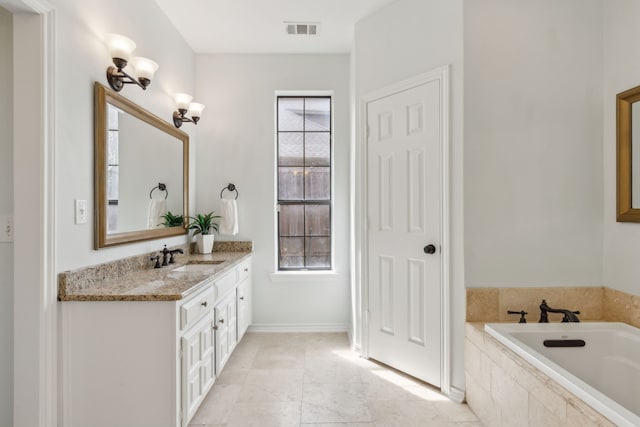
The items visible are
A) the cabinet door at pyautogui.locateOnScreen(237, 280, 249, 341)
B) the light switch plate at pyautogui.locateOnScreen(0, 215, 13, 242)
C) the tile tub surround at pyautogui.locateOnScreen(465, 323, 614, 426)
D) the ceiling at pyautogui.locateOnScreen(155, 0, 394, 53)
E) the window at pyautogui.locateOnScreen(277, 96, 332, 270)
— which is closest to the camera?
the tile tub surround at pyautogui.locateOnScreen(465, 323, 614, 426)

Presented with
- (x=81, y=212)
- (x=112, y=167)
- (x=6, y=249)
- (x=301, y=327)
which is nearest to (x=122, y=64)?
(x=112, y=167)

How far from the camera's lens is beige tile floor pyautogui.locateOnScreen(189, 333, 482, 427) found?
6.31 ft

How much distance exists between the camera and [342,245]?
3.31 m

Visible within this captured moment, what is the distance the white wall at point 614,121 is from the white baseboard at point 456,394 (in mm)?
1123

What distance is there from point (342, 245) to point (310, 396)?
1.47 meters

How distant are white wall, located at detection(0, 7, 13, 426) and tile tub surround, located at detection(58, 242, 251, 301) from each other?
0.93ft

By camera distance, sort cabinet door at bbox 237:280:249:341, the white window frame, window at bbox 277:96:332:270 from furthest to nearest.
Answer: window at bbox 277:96:332:270 < the white window frame < cabinet door at bbox 237:280:249:341

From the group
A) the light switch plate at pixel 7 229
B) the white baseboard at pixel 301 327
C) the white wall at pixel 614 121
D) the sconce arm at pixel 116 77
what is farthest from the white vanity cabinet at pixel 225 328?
the white wall at pixel 614 121

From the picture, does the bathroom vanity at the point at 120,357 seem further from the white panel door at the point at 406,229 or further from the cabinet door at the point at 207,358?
the white panel door at the point at 406,229

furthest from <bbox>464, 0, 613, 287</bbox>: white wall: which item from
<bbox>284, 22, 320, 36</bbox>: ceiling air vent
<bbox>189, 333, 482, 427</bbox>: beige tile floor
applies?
<bbox>284, 22, 320, 36</bbox>: ceiling air vent

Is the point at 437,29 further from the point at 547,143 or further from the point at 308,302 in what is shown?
the point at 308,302

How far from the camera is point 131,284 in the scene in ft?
5.87

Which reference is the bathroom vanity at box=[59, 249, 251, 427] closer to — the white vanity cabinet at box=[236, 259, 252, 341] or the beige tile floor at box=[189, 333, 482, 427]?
the beige tile floor at box=[189, 333, 482, 427]

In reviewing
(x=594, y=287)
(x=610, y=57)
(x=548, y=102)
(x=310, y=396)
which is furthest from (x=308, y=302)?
(x=610, y=57)
